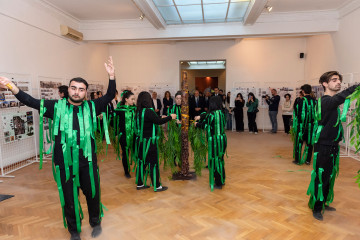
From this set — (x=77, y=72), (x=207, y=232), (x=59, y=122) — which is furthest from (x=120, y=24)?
(x=207, y=232)

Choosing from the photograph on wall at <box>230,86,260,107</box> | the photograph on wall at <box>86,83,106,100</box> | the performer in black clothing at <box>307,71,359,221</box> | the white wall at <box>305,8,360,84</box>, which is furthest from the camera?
the photograph on wall at <box>230,86,260,107</box>

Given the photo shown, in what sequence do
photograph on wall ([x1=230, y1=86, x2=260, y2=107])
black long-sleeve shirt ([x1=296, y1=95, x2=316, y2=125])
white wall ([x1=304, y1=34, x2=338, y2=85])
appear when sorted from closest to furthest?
black long-sleeve shirt ([x1=296, y1=95, x2=316, y2=125]) → white wall ([x1=304, y1=34, x2=338, y2=85]) → photograph on wall ([x1=230, y1=86, x2=260, y2=107])

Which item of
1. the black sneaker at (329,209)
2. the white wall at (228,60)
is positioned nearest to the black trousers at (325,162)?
the black sneaker at (329,209)

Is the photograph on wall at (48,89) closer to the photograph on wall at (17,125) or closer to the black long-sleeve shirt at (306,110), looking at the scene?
the photograph on wall at (17,125)

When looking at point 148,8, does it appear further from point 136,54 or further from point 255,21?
point 136,54

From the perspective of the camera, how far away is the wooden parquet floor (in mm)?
2662

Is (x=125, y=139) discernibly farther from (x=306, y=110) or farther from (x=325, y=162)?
(x=306, y=110)

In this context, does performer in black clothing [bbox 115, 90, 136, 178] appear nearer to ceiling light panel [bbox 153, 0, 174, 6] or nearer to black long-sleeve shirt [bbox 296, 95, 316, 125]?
ceiling light panel [bbox 153, 0, 174, 6]

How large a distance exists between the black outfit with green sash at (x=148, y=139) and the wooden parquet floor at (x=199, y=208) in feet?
1.30

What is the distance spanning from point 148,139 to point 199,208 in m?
1.19

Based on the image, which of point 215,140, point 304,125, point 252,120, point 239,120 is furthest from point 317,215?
point 239,120

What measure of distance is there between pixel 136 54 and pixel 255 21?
512 cm

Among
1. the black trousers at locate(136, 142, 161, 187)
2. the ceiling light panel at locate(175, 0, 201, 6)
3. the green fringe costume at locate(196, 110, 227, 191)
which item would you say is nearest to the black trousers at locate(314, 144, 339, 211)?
the green fringe costume at locate(196, 110, 227, 191)

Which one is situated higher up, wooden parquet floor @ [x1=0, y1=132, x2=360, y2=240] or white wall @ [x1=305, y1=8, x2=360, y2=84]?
white wall @ [x1=305, y1=8, x2=360, y2=84]
